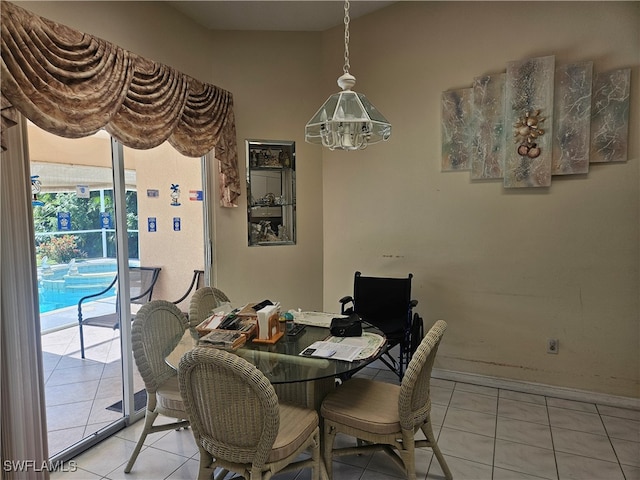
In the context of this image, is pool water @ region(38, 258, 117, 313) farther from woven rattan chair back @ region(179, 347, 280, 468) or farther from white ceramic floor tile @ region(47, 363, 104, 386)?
woven rattan chair back @ region(179, 347, 280, 468)

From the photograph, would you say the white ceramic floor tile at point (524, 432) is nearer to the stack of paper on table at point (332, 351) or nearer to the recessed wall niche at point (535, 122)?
the stack of paper on table at point (332, 351)

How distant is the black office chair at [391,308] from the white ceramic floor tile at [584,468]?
1.21 meters

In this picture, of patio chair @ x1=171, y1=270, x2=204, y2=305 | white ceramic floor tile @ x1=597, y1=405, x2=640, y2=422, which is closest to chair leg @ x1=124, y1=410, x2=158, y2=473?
patio chair @ x1=171, y1=270, x2=204, y2=305

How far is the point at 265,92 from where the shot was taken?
3.74 metres

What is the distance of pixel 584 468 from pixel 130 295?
305 cm

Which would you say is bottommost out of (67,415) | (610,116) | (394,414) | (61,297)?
(67,415)

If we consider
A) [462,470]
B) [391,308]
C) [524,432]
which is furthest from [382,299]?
[462,470]

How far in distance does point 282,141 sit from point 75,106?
1.97 m

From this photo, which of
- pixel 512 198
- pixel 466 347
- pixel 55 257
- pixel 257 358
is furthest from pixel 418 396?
pixel 55 257

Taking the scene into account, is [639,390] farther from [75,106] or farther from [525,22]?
[75,106]

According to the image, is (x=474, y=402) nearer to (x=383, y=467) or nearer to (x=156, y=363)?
(x=383, y=467)

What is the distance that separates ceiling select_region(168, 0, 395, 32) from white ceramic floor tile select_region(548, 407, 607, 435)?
11.7 feet

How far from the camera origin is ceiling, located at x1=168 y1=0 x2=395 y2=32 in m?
3.22

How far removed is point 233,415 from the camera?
5.43 ft
